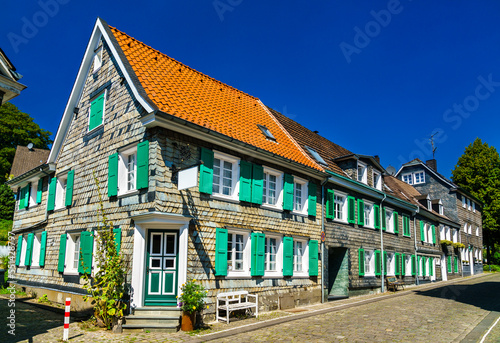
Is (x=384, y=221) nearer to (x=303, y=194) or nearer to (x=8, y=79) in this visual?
(x=303, y=194)

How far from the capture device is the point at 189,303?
10289 mm

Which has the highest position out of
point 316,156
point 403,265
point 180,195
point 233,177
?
point 316,156

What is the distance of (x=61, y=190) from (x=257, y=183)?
26.5 feet

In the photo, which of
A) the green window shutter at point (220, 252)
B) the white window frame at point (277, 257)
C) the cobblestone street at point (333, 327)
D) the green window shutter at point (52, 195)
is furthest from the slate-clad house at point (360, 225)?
the green window shutter at point (52, 195)

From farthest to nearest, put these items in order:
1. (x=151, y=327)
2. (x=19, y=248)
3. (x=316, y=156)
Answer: (x=19, y=248), (x=316, y=156), (x=151, y=327)

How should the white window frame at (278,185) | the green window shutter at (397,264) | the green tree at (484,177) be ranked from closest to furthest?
the white window frame at (278,185) → the green window shutter at (397,264) → the green tree at (484,177)

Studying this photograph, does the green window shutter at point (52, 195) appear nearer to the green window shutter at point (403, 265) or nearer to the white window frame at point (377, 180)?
the white window frame at point (377, 180)

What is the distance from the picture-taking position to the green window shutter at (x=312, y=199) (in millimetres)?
16344

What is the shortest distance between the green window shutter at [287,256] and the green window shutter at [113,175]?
610cm

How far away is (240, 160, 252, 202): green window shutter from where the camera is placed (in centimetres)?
1326

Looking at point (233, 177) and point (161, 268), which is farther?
point (233, 177)

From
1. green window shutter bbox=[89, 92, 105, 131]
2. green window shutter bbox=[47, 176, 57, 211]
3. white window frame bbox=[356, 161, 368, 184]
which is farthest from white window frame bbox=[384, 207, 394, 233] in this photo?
green window shutter bbox=[47, 176, 57, 211]

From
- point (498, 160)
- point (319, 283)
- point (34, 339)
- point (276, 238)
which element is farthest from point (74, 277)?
point (498, 160)

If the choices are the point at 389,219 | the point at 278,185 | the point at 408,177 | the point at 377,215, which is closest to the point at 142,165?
the point at 278,185
